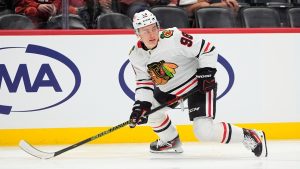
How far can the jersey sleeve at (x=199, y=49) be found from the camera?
4.37m

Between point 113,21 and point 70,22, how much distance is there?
0.41 metres

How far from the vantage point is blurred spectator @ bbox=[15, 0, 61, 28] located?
→ 5.96 metres

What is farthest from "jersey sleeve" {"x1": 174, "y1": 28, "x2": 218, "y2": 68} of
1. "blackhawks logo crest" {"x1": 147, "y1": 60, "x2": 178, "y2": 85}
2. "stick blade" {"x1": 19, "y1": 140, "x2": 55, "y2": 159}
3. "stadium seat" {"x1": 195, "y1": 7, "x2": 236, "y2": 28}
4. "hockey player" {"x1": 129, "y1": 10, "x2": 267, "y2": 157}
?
"stadium seat" {"x1": 195, "y1": 7, "x2": 236, "y2": 28}

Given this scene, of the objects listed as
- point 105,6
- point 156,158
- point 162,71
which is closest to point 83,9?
point 105,6

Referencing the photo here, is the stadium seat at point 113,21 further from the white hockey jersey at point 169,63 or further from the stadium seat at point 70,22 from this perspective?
the white hockey jersey at point 169,63

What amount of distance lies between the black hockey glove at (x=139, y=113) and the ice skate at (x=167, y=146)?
0.47 m

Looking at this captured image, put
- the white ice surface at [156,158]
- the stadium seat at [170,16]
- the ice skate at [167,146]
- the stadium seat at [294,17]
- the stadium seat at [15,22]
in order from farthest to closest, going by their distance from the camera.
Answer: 1. the stadium seat at [294,17]
2. the stadium seat at [170,16]
3. the stadium seat at [15,22]
4. the ice skate at [167,146]
5. the white ice surface at [156,158]

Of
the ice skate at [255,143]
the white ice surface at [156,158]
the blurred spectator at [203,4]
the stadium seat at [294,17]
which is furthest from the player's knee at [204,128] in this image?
the stadium seat at [294,17]

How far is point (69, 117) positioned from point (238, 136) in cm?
171

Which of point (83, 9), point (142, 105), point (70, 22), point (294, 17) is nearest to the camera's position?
point (142, 105)

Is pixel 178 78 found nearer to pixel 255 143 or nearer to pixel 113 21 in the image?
pixel 255 143

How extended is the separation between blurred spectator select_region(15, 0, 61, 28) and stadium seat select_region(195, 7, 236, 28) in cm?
135

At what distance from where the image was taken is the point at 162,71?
455 centimetres

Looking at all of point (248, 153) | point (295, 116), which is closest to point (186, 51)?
point (248, 153)
